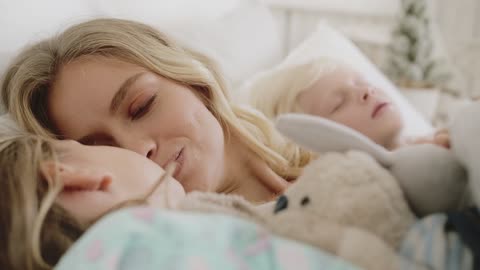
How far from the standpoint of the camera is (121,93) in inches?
32.9

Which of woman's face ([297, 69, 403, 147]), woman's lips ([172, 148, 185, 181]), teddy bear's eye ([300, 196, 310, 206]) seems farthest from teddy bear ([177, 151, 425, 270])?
woman's face ([297, 69, 403, 147])

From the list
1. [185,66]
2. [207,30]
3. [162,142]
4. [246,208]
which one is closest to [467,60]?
[207,30]

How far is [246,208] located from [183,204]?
0.24 ft

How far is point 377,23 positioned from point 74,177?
217 centimetres

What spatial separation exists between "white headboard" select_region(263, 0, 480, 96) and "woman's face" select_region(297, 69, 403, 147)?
1.15 m

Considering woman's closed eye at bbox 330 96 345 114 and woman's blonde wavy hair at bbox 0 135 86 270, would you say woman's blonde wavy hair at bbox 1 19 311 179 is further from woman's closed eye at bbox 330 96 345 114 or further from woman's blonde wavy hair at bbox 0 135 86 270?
woman's blonde wavy hair at bbox 0 135 86 270

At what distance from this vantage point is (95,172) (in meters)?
0.54

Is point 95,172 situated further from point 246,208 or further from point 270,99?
point 270,99

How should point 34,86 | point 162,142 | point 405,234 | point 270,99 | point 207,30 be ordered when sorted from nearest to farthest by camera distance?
point 405,234 → point 162,142 → point 34,86 → point 270,99 → point 207,30

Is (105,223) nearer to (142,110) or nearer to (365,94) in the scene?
(142,110)

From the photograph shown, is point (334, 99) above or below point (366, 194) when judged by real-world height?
below

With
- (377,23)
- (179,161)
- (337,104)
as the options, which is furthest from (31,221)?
(377,23)

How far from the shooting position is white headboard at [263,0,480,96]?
2326mm

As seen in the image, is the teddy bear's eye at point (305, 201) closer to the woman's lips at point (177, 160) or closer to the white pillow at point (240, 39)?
the woman's lips at point (177, 160)
